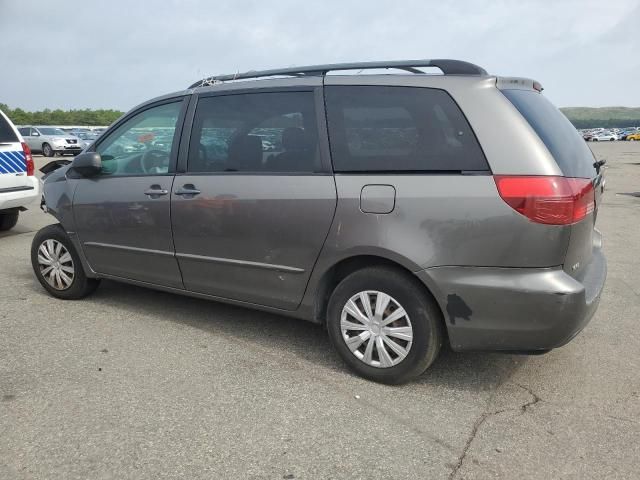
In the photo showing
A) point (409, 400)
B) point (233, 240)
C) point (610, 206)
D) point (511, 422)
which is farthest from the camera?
point (610, 206)

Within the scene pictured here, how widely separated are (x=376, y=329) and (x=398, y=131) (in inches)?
44.0

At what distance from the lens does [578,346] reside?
383cm

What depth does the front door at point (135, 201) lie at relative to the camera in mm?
4023

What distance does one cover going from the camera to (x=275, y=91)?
3.62 m

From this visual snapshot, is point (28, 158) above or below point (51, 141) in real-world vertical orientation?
above

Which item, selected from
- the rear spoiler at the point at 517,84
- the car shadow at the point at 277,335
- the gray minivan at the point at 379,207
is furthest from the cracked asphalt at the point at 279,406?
the rear spoiler at the point at 517,84

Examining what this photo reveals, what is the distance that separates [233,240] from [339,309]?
0.85 metres

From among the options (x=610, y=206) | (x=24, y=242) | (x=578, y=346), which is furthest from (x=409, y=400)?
(x=610, y=206)

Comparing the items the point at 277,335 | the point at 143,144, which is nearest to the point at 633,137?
the point at 277,335

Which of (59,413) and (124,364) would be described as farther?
(124,364)

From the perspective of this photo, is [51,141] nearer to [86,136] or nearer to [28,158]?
[86,136]

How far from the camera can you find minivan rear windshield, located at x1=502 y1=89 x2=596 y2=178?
2.94 metres

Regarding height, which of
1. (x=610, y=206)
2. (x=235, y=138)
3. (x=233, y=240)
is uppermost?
(x=235, y=138)

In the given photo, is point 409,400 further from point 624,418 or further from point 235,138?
point 235,138
